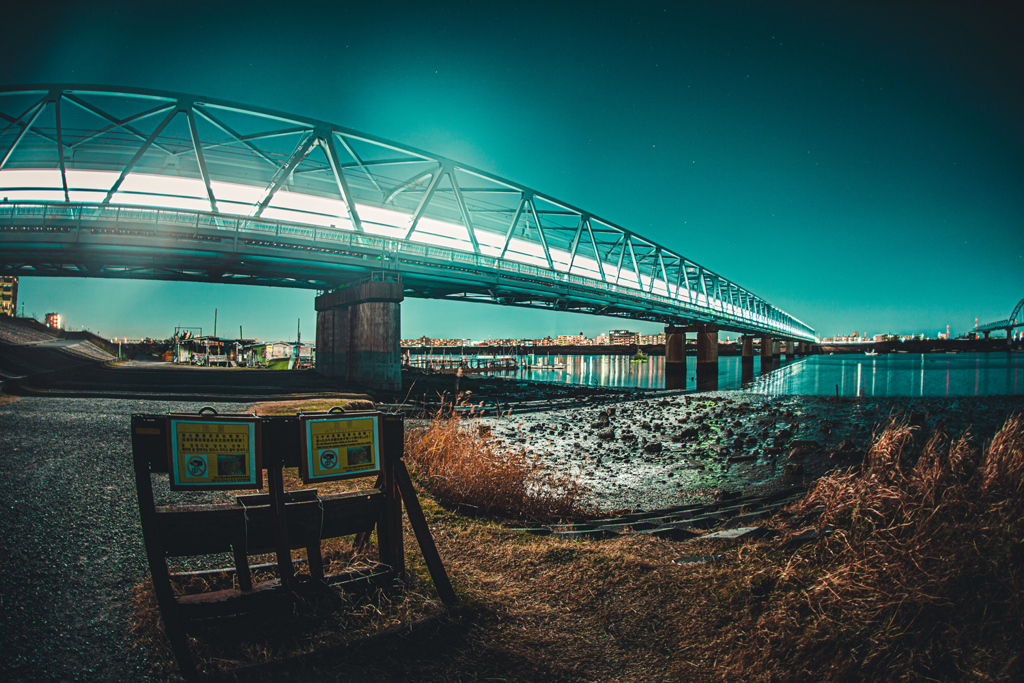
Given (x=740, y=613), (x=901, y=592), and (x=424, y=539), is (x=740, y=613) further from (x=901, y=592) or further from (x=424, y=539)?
(x=424, y=539)

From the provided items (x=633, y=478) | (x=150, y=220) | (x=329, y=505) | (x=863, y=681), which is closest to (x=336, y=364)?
(x=150, y=220)

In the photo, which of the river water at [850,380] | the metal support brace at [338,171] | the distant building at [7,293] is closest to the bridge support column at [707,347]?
the river water at [850,380]

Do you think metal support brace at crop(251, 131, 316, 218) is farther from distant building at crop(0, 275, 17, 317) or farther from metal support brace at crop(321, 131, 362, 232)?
distant building at crop(0, 275, 17, 317)

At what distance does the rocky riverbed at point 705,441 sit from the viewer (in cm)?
1073

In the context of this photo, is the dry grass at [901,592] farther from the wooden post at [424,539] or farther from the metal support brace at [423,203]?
the metal support brace at [423,203]

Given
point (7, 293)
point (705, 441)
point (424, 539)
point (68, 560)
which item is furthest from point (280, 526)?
point (7, 293)

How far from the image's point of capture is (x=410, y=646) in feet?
10.9

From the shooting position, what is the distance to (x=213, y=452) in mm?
3217

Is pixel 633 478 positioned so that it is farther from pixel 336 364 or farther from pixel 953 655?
pixel 336 364

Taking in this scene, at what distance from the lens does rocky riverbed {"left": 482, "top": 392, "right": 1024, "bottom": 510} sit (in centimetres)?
1073

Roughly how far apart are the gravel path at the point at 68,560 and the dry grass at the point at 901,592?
14.6 ft

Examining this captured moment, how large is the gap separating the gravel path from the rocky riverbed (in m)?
6.89

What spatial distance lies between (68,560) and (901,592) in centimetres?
739

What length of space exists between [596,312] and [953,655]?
54.2m
